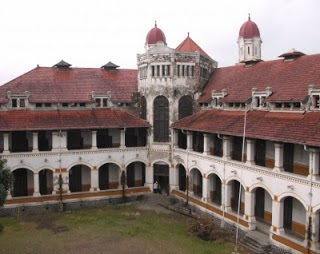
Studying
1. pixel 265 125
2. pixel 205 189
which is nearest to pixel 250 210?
pixel 205 189

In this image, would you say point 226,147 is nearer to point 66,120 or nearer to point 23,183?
point 66,120

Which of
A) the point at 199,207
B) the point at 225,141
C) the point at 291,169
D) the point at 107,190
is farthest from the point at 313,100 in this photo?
the point at 107,190

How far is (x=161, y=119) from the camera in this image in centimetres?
3291

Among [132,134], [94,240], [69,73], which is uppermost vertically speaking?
[69,73]

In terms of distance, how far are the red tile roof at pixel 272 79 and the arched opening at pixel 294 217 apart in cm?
622

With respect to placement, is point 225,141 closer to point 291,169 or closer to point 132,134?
point 291,169

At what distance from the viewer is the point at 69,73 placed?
35656 millimetres

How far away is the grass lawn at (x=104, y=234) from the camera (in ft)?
73.0

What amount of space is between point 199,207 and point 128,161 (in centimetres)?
744

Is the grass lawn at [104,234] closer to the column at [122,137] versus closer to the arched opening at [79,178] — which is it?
the arched opening at [79,178]

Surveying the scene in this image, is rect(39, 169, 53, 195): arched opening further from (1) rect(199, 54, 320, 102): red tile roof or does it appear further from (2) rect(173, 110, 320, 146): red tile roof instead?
(1) rect(199, 54, 320, 102): red tile roof

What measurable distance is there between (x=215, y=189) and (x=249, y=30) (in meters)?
27.3

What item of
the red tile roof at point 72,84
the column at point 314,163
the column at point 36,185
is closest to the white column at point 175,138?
the red tile roof at point 72,84

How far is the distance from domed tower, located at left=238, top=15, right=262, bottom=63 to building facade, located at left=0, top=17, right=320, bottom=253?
47.5ft
